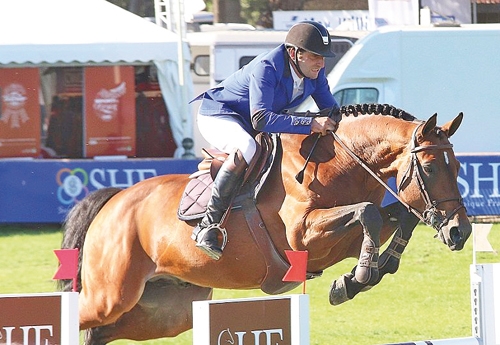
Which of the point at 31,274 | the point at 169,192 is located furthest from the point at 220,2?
the point at 169,192

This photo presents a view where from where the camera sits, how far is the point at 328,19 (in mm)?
18125

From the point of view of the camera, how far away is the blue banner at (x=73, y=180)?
36.7 feet

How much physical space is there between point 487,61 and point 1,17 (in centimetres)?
605

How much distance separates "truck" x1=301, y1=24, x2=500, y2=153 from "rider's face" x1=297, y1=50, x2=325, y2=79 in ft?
22.9

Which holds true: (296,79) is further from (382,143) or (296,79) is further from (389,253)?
(389,253)

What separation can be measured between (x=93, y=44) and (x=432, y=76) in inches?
163

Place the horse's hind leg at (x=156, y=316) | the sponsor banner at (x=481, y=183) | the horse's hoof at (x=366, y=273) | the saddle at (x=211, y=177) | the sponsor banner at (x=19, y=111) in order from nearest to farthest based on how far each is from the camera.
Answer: the horse's hoof at (x=366, y=273) < the saddle at (x=211, y=177) < the horse's hind leg at (x=156, y=316) < the sponsor banner at (x=481, y=183) < the sponsor banner at (x=19, y=111)

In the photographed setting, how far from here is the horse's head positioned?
491 centimetres

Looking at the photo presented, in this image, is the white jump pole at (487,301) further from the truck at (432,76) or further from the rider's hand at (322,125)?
the truck at (432,76)

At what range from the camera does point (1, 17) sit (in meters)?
13.3

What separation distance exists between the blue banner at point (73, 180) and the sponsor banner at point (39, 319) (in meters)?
7.12

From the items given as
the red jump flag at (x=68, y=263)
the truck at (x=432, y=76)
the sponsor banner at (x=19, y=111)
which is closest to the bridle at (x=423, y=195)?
the red jump flag at (x=68, y=263)

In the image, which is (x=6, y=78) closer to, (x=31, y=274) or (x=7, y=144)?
(x=7, y=144)

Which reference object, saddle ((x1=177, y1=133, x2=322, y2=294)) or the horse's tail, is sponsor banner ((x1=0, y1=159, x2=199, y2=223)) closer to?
the horse's tail
